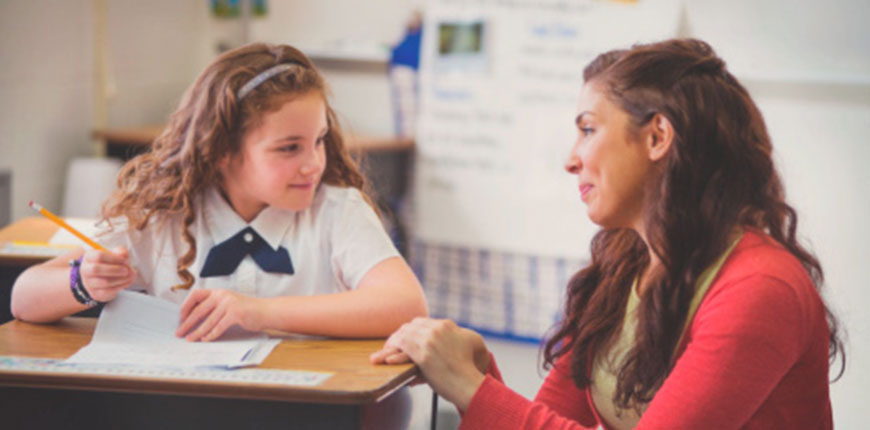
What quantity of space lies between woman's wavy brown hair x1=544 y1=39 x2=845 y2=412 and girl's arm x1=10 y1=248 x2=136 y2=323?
2.44 feet

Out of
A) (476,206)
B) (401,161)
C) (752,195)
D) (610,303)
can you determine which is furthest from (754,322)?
(401,161)

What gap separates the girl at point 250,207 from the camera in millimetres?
1606

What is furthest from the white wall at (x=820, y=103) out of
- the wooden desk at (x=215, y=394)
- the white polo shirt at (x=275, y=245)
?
the wooden desk at (x=215, y=394)

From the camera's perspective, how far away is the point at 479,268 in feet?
13.1

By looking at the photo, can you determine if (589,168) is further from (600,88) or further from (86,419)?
(86,419)

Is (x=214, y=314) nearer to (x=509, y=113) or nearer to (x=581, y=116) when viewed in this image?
(x=581, y=116)

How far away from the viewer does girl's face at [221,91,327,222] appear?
1607 mm

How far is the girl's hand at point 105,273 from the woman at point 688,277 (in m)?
0.42

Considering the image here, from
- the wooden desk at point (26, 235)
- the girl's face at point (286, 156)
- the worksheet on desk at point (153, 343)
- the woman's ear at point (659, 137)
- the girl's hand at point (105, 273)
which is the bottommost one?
the wooden desk at point (26, 235)

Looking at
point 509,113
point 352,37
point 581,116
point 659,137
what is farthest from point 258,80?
point 352,37

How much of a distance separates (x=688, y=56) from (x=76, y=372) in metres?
0.88

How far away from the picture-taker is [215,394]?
1.13 meters

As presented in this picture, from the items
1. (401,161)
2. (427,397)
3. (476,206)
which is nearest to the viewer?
(427,397)

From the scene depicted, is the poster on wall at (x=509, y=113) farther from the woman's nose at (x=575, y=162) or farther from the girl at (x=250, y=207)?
the woman's nose at (x=575, y=162)
